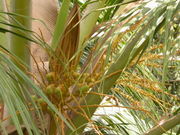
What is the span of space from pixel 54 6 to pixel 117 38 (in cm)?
61

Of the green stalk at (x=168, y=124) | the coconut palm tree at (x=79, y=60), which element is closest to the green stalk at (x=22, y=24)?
the coconut palm tree at (x=79, y=60)

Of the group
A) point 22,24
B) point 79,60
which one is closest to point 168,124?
point 79,60

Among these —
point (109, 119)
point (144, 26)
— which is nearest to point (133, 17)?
point (144, 26)

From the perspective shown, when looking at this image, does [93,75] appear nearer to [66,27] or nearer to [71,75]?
[71,75]

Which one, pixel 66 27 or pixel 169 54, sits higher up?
pixel 66 27

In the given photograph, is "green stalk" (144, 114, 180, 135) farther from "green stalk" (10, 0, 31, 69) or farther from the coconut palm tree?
Answer: "green stalk" (10, 0, 31, 69)

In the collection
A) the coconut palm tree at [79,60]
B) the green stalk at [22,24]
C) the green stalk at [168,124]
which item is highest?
the green stalk at [22,24]

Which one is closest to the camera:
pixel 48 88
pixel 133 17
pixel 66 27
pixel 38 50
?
pixel 133 17

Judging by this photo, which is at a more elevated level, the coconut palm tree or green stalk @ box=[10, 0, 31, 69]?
green stalk @ box=[10, 0, 31, 69]

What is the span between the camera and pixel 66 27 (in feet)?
3.67

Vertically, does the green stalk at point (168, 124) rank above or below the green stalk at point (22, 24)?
below

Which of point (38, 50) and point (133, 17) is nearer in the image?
point (133, 17)

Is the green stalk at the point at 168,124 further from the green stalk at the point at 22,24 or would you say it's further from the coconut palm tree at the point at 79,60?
the green stalk at the point at 22,24

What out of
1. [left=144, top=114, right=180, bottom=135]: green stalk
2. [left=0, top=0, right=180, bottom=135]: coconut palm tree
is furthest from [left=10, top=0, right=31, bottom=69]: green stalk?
[left=144, top=114, right=180, bottom=135]: green stalk
